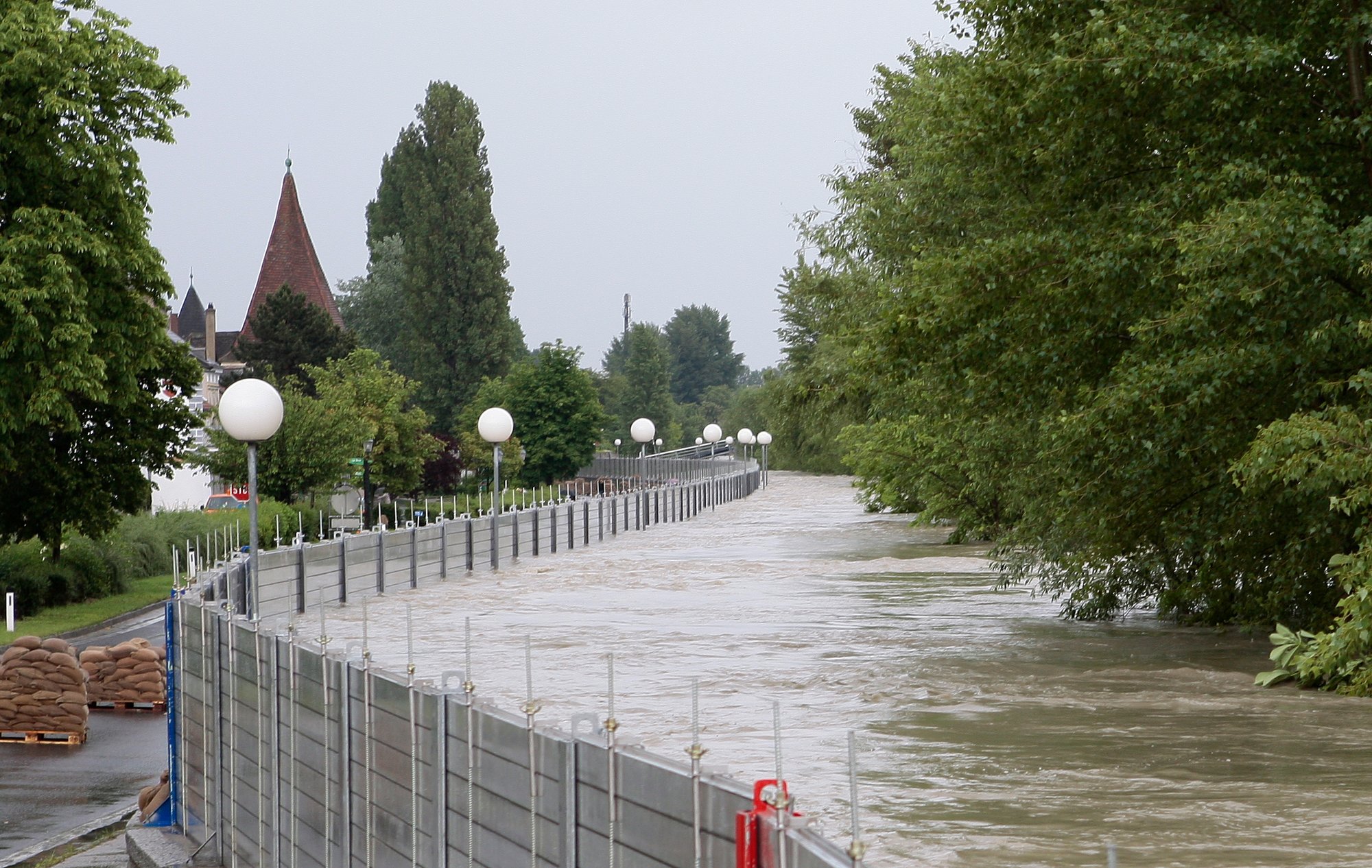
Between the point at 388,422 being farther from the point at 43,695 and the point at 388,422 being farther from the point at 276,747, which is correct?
the point at 276,747

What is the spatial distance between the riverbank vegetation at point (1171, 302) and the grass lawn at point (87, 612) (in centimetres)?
1919

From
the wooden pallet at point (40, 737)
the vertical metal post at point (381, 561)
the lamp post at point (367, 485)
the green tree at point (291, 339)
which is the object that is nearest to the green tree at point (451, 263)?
the green tree at point (291, 339)

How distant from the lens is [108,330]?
32625mm

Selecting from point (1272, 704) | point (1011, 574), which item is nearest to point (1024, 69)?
point (1272, 704)

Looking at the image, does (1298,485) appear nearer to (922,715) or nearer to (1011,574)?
(922,715)

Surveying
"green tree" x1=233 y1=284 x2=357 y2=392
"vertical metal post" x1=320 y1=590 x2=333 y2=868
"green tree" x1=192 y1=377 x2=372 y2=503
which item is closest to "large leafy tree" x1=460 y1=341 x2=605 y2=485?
"green tree" x1=233 y1=284 x2=357 y2=392

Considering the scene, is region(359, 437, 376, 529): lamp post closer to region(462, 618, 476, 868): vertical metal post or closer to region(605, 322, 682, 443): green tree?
region(462, 618, 476, 868): vertical metal post

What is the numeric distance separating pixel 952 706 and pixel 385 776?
6462mm

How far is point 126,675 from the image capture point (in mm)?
21828

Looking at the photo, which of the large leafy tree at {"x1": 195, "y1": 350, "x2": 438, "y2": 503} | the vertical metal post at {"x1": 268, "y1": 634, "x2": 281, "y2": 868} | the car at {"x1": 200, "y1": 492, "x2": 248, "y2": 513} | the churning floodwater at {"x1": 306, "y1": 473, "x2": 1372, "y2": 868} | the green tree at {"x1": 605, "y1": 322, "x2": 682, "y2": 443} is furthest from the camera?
the green tree at {"x1": 605, "y1": 322, "x2": 682, "y2": 443}

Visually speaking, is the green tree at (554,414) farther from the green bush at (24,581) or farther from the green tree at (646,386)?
the green tree at (646,386)

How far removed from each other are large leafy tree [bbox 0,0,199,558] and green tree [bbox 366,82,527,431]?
5377cm

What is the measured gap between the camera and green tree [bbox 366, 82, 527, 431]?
89.7m

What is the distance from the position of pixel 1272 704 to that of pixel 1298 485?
1.78 meters
